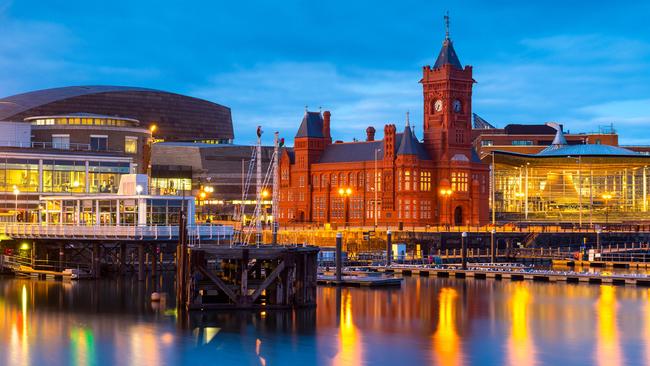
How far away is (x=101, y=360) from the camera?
46969mm

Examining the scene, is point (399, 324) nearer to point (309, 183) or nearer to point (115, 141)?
point (115, 141)

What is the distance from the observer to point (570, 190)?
167125mm

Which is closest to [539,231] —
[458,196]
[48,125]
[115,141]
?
[458,196]

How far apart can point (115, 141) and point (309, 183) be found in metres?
29.7

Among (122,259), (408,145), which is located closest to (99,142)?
(408,145)

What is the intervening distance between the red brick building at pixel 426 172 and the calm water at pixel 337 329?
54.0 meters

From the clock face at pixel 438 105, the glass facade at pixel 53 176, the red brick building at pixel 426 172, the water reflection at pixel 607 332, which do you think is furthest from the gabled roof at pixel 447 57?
the water reflection at pixel 607 332

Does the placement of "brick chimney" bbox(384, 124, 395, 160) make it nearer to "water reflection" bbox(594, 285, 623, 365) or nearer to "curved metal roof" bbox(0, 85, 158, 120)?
"water reflection" bbox(594, 285, 623, 365)

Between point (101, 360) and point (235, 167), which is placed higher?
point (235, 167)

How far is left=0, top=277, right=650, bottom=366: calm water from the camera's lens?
1906 inches

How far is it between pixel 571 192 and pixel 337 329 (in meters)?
117

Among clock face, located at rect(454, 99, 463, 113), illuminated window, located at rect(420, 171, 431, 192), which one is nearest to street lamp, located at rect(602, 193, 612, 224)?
clock face, located at rect(454, 99, 463, 113)

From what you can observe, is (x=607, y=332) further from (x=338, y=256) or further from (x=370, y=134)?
(x=370, y=134)

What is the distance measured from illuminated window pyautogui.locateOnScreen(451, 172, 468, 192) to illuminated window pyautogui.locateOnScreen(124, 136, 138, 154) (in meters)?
39.4
